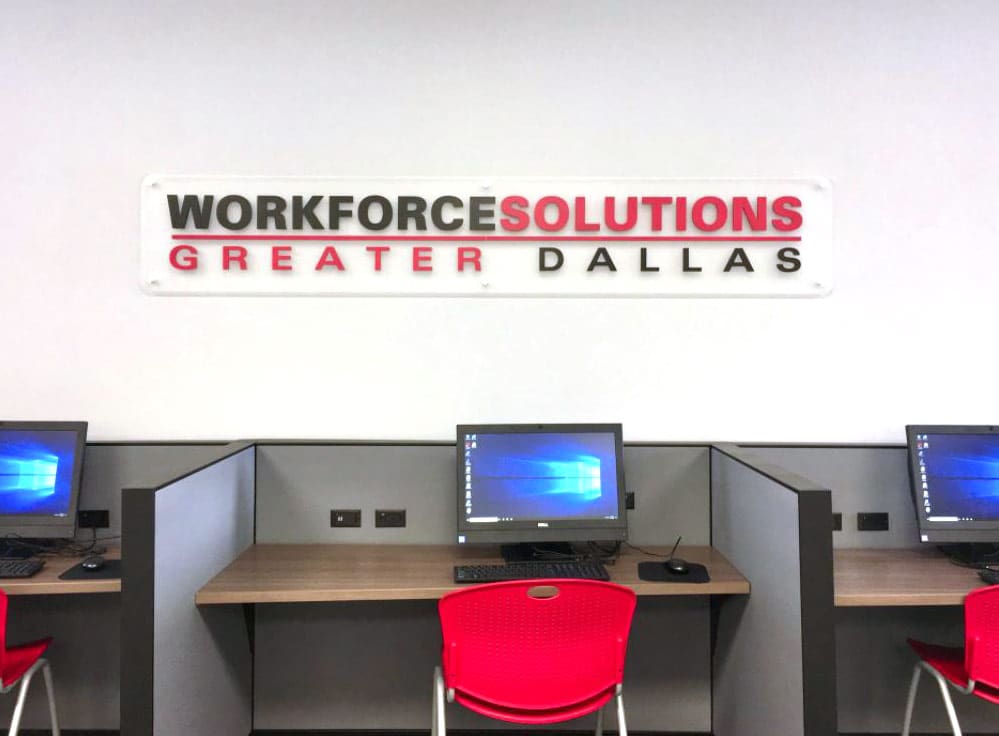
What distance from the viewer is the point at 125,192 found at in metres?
2.37

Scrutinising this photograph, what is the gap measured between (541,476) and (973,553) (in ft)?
5.14

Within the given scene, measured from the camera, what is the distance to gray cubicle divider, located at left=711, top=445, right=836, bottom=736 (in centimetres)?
150

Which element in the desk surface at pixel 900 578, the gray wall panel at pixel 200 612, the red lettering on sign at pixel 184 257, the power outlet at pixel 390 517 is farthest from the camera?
the red lettering on sign at pixel 184 257

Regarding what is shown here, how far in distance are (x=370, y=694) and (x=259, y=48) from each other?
8.64ft

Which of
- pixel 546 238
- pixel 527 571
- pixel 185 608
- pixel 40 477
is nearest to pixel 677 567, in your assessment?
pixel 527 571

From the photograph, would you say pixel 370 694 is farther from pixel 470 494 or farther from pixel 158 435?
pixel 158 435

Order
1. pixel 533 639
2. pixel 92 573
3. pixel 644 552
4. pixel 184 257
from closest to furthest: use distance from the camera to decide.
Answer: pixel 533 639 → pixel 92 573 → pixel 644 552 → pixel 184 257

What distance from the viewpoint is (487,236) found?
2385 millimetres

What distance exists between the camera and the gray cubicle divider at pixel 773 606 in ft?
4.92

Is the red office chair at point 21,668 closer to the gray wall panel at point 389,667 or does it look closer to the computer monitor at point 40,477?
the computer monitor at point 40,477

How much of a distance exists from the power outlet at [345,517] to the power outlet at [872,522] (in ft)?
6.34

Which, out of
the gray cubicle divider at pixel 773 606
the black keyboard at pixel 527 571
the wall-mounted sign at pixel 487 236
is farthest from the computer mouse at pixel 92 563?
the gray cubicle divider at pixel 773 606

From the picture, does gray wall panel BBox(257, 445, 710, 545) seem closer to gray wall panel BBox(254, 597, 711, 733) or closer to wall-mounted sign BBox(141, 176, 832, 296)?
gray wall panel BBox(254, 597, 711, 733)

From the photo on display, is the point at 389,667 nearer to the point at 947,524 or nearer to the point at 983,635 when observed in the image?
the point at 983,635
